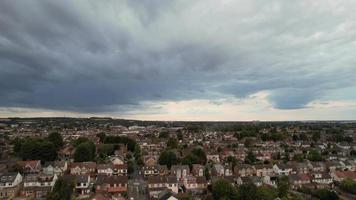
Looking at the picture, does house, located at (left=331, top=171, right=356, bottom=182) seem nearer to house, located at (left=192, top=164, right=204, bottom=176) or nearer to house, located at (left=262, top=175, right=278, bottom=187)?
house, located at (left=262, top=175, right=278, bottom=187)

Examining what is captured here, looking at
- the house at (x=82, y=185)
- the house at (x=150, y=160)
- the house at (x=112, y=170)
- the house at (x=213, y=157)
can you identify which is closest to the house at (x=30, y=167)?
the house at (x=112, y=170)

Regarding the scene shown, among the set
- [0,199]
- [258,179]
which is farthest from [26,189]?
[258,179]

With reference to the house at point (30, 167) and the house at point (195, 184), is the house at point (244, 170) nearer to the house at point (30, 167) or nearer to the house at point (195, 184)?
the house at point (195, 184)

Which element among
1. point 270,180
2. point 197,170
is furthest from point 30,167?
point 270,180

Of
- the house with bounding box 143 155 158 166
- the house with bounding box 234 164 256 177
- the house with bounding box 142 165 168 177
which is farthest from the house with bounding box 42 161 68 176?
the house with bounding box 234 164 256 177

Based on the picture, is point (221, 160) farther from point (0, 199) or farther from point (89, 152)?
point (0, 199)
